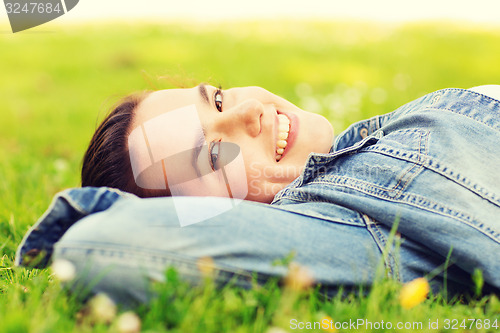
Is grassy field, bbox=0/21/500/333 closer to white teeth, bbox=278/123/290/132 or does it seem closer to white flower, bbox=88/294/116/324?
white flower, bbox=88/294/116/324

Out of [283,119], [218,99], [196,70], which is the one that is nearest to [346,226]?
[283,119]

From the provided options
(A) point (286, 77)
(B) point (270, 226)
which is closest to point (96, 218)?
(B) point (270, 226)

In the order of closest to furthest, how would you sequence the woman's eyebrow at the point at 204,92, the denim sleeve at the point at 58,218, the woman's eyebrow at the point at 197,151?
the denim sleeve at the point at 58,218
the woman's eyebrow at the point at 197,151
the woman's eyebrow at the point at 204,92

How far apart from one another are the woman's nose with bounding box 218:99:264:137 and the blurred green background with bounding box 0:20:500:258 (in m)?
0.90

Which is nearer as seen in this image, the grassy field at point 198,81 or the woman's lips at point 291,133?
the grassy field at point 198,81

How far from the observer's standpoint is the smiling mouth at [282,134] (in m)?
2.29

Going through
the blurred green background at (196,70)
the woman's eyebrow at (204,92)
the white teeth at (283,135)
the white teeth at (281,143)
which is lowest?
the blurred green background at (196,70)

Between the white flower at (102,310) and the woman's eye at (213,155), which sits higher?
the woman's eye at (213,155)

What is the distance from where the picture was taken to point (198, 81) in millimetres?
3049

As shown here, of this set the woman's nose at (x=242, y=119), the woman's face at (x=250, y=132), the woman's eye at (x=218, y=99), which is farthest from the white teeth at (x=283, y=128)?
the woman's eye at (x=218, y=99)

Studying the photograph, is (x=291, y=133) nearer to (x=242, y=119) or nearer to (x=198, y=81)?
(x=242, y=119)

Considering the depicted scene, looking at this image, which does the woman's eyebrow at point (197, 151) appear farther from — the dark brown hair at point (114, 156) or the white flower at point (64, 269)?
the white flower at point (64, 269)

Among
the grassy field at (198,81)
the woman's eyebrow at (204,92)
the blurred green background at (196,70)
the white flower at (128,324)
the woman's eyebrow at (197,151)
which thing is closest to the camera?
the white flower at (128,324)

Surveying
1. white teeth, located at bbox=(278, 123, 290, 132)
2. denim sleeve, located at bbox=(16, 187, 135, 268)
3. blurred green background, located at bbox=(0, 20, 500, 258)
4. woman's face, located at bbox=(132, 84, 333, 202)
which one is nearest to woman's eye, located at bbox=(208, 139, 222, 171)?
woman's face, located at bbox=(132, 84, 333, 202)
